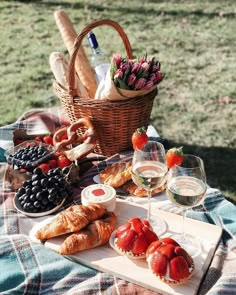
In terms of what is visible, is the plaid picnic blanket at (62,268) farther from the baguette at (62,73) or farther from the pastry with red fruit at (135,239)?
the baguette at (62,73)

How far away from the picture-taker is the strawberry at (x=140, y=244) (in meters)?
1.79

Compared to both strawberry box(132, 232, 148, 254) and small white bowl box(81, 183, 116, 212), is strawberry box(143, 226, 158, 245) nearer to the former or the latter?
strawberry box(132, 232, 148, 254)

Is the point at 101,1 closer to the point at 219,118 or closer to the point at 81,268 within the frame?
the point at 219,118

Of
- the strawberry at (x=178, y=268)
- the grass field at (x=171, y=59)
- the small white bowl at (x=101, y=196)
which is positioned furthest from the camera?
the grass field at (x=171, y=59)

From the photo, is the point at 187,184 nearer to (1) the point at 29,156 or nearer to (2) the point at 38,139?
(1) the point at 29,156

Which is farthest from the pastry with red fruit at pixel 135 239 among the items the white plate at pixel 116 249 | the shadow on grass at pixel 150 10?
the shadow on grass at pixel 150 10

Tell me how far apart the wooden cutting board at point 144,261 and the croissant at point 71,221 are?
1.9 inches

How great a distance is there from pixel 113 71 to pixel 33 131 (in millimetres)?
814

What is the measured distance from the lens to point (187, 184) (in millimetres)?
1812

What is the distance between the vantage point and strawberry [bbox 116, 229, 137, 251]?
1804 millimetres

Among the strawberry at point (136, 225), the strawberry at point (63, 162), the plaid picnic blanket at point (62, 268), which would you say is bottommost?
the plaid picnic blanket at point (62, 268)

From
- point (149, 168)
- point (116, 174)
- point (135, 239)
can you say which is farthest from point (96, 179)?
point (135, 239)

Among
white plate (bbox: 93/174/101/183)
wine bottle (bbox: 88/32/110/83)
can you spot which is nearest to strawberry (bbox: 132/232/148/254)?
white plate (bbox: 93/174/101/183)

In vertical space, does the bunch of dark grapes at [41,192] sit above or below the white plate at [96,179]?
above
